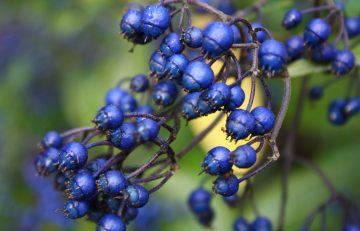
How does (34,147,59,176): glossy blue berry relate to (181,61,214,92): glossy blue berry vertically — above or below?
below

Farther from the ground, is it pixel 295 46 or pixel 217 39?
pixel 217 39

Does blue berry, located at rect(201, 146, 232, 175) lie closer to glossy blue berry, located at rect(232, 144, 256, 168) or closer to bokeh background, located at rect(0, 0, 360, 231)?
glossy blue berry, located at rect(232, 144, 256, 168)

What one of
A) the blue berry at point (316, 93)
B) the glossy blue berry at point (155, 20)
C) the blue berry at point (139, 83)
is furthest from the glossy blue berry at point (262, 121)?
the blue berry at point (316, 93)

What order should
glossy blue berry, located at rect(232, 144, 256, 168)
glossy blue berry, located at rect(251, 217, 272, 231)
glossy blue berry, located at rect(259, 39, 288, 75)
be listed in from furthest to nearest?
glossy blue berry, located at rect(251, 217, 272, 231), glossy blue berry, located at rect(259, 39, 288, 75), glossy blue berry, located at rect(232, 144, 256, 168)

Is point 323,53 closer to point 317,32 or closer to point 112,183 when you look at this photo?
point 317,32

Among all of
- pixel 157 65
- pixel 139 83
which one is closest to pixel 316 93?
pixel 139 83

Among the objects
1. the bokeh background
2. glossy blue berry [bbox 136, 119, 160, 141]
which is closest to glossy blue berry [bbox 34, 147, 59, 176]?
glossy blue berry [bbox 136, 119, 160, 141]

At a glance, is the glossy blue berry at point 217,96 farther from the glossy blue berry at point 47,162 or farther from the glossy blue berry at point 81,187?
the glossy blue berry at point 47,162
